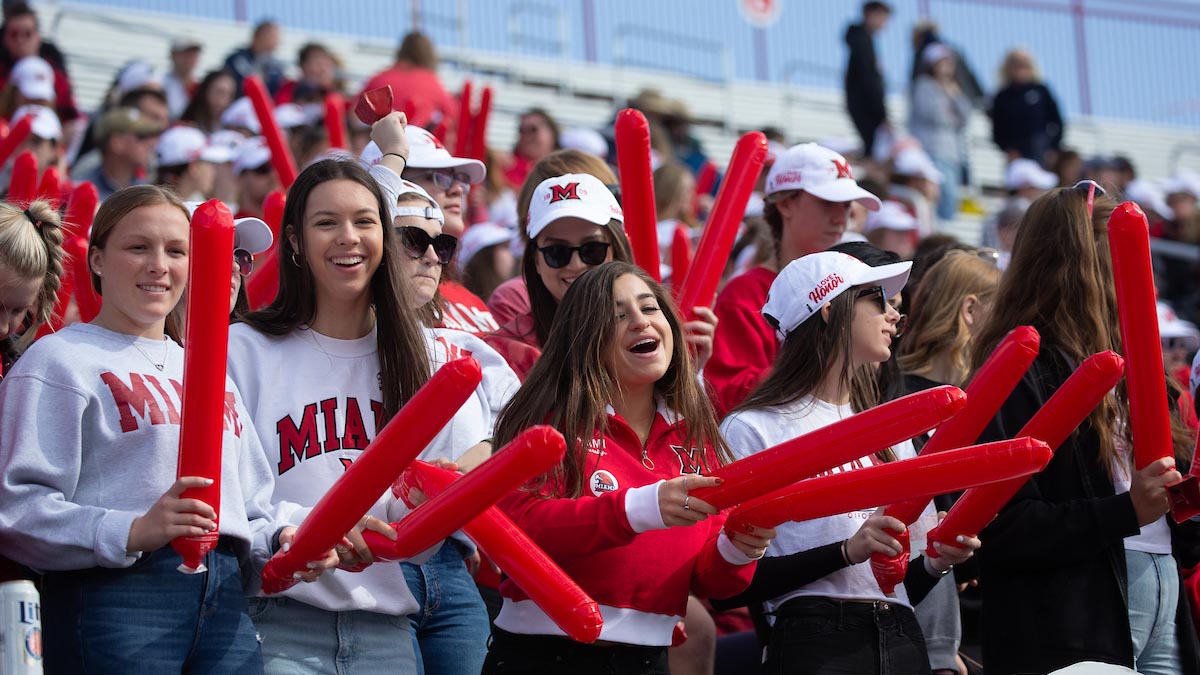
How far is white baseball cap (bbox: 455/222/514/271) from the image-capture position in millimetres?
7359

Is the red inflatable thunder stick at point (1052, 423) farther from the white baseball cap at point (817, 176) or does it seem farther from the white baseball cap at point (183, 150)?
the white baseball cap at point (183, 150)

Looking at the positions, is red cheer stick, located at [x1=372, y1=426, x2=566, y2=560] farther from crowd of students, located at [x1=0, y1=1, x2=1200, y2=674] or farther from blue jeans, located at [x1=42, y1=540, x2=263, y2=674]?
blue jeans, located at [x1=42, y1=540, x2=263, y2=674]

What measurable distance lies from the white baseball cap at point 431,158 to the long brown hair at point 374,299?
3.65 feet

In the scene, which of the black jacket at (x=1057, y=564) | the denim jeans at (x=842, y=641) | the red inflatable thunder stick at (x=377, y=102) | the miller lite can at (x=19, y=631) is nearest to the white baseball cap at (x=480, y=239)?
the red inflatable thunder stick at (x=377, y=102)

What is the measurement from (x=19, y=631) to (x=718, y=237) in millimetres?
2285

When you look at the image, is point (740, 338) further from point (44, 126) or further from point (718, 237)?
point (44, 126)

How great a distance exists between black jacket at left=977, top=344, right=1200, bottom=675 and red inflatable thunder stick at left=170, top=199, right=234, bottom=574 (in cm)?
212

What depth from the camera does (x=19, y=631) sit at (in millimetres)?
2881

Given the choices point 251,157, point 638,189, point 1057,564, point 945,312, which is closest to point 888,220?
point 945,312

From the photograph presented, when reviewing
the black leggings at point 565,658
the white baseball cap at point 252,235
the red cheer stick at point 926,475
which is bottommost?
the black leggings at point 565,658

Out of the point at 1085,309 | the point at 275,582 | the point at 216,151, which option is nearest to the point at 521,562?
the point at 275,582

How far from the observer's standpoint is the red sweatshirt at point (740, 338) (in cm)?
517

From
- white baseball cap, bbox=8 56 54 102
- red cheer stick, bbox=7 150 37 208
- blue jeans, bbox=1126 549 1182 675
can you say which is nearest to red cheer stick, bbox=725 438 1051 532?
blue jeans, bbox=1126 549 1182 675

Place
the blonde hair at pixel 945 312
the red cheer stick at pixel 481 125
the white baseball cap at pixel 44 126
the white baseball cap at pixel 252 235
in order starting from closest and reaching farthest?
the white baseball cap at pixel 252 235
the blonde hair at pixel 945 312
the red cheer stick at pixel 481 125
the white baseball cap at pixel 44 126
